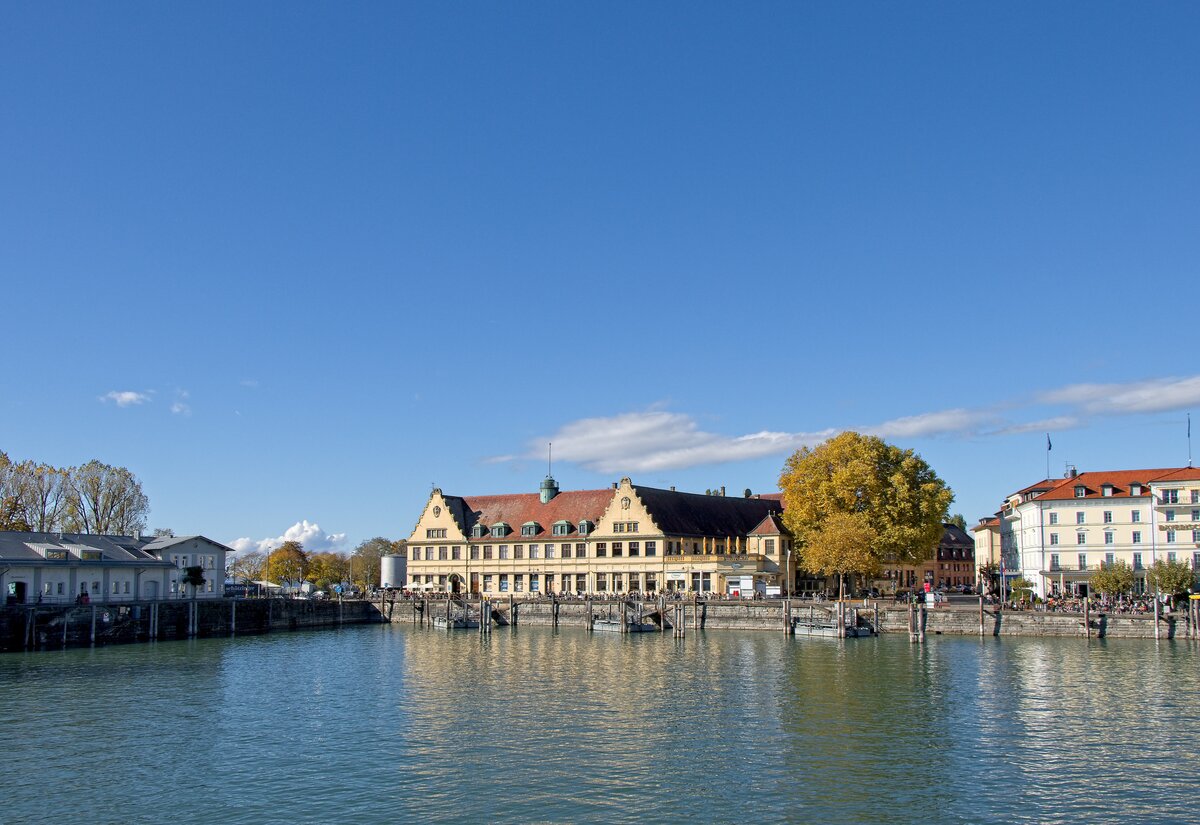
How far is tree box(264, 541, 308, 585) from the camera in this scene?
155 metres

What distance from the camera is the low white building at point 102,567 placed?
76688 millimetres

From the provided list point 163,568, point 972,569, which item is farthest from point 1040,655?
point 972,569

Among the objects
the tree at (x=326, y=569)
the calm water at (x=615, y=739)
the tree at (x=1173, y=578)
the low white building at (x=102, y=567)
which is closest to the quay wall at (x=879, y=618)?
the tree at (x=1173, y=578)

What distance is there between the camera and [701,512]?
4286 inches

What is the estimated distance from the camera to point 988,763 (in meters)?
33.3

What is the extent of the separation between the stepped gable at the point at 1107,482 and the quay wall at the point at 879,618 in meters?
20.8

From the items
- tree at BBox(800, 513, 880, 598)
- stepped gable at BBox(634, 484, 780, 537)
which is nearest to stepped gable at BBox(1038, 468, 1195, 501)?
tree at BBox(800, 513, 880, 598)

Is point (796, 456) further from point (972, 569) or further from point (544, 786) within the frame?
point (972, 569)

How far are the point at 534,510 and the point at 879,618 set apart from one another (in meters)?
42.2

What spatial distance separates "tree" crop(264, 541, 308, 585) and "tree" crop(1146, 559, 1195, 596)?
111m

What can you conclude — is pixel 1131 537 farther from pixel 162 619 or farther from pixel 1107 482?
pixel 162 619

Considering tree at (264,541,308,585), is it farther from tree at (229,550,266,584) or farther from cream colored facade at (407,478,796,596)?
cream colored facade at (407,478,796,596)

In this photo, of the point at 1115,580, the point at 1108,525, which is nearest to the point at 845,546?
the point at 1115,580

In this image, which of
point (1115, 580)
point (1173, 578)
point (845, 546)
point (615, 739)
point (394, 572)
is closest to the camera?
point (615, 739)
